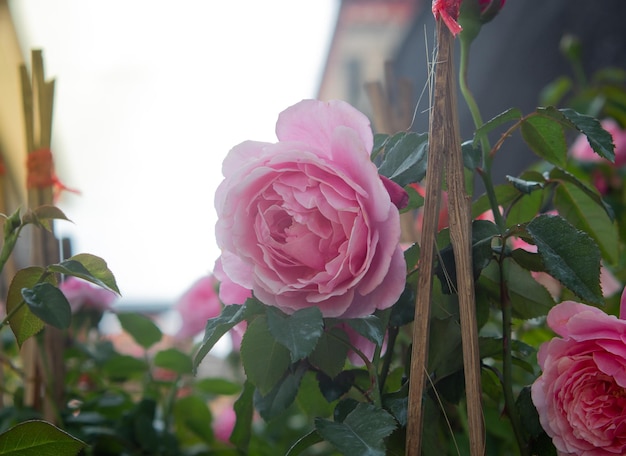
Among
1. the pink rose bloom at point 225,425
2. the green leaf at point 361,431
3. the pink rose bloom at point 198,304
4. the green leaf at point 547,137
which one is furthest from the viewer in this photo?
the pink rose bloom at point 225,425

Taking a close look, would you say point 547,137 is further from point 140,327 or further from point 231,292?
point 140,327

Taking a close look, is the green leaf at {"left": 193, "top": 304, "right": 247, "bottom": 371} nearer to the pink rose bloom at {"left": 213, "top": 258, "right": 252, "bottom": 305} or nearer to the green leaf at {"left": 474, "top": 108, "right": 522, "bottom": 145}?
the pink rose bloom at {"left": 213, "top": 258, "right": 252, "bottom": 305}

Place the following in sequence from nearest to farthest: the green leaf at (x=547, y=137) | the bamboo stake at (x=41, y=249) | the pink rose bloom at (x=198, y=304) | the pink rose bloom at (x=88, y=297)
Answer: the green leaf at (x=547, y=137) < the bamboo stake at (x=41, y=249) < the pink rose bloom at (x=88, y=297) < the pink rose bloom at (x=198, y=304)

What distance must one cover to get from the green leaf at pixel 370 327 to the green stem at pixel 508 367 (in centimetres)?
7

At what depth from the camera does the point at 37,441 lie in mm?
370

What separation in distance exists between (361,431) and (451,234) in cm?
10

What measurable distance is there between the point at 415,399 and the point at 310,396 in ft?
0.57

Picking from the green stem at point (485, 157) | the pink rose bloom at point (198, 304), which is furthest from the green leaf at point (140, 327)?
the green stem at point (485, 157)

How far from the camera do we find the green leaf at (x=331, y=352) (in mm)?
374

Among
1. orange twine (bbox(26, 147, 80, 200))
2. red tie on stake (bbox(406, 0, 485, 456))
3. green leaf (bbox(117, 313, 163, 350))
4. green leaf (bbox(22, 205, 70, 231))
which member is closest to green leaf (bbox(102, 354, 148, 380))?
green leaf (bbox(117, 313, 163, 350))

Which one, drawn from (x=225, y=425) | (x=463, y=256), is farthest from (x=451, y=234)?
(x=225, y=425)

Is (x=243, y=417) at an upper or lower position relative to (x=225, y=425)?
upper

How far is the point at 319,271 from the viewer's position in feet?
1.17

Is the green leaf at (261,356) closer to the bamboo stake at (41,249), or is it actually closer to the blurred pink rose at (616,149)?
the bamboo stake at (41,249)
